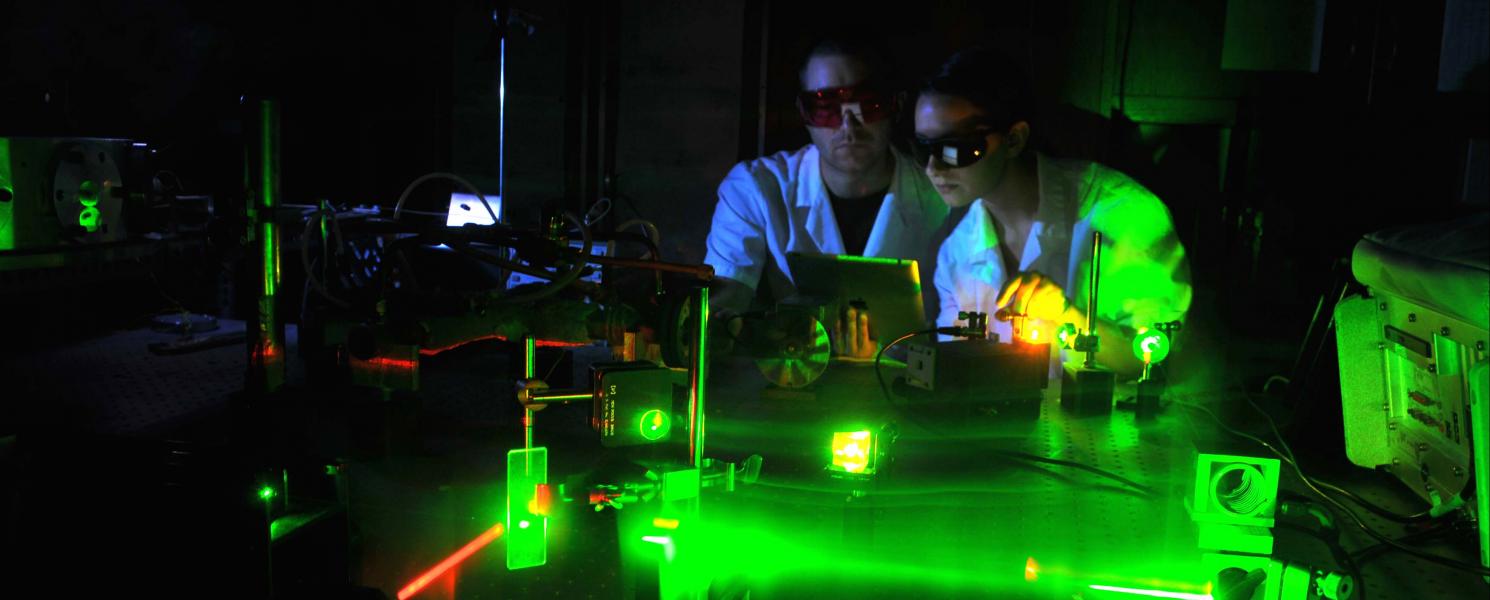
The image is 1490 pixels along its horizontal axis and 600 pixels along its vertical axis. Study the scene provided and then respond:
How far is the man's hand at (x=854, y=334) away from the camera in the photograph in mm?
2783

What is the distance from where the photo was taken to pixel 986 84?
3465 millimetres

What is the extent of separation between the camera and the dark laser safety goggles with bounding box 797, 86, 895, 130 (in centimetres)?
383

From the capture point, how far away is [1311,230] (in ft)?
12.7

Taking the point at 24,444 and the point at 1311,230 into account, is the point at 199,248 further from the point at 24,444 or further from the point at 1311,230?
the point at 1311,230

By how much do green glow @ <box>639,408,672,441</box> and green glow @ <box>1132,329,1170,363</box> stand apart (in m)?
1.36

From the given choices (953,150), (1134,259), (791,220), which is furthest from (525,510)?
(791,220)

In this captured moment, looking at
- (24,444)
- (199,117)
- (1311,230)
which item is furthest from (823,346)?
(199,117)

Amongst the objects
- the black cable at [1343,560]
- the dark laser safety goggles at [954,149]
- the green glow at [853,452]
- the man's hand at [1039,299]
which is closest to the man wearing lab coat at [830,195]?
the dark laser safety goggles at [954,149]

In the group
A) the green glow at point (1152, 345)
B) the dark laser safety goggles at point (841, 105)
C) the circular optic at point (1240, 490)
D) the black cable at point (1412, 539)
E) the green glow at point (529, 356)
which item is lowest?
the black cable at point (1412, 539)

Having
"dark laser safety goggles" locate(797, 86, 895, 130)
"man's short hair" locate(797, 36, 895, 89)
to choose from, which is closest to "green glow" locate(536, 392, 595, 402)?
"dark laser safety goggles" locate(797, 86, 895, 130)

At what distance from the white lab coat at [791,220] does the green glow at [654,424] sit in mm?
2407

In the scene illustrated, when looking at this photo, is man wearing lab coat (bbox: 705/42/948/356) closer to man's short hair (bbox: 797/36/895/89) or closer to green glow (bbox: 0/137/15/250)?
man's short hair (bbox: 797/36/895/89)

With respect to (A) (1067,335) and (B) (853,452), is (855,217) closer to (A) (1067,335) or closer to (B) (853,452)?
(A) (1067,335)

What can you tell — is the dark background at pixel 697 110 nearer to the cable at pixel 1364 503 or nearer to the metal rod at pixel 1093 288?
the cable at pixel 1364 503
